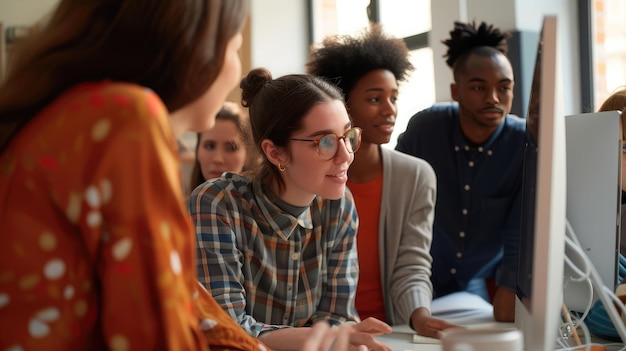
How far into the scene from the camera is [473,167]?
2.43 meters

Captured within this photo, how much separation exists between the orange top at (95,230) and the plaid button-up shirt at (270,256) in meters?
0.81

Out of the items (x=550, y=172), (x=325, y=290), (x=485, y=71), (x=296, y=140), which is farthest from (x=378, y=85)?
(x=550, y=172)

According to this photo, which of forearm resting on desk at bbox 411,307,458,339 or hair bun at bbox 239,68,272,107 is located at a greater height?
hair bun at bbox 239,68,272,107

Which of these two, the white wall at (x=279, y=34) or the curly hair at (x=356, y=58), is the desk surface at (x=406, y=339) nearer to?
the curly hair at (x=356, y=58)

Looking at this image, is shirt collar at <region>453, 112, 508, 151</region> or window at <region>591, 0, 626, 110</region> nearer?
shirt collar at <region>453, 112, 508, 151</region>

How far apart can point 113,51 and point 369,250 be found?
4.61ft

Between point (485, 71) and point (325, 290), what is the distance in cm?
120

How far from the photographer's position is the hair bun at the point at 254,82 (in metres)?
1.80

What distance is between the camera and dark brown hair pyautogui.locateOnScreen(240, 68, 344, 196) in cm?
168

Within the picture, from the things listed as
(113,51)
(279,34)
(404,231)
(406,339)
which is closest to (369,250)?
(404,231)

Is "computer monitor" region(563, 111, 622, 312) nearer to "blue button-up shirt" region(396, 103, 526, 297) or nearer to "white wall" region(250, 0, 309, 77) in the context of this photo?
"blue button-up shirt" region(396, 103, 526, 297)

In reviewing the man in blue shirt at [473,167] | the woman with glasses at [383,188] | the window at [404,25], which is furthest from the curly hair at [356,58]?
the window at [404,25]

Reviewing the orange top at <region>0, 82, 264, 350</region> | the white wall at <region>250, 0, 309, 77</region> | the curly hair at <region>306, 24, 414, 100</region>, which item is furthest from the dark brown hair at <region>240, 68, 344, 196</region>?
the white wall at <region>250, 0, 309, 77</region>

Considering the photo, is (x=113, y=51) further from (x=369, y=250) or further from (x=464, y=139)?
(x=464, y=139)
